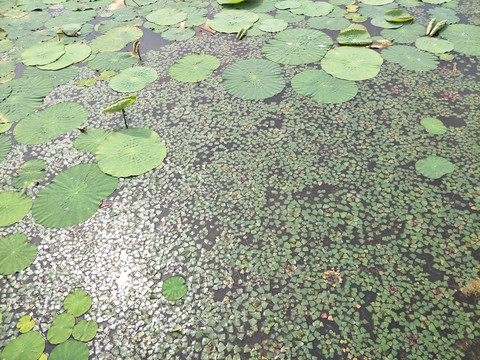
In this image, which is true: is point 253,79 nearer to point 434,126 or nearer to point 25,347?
point 434,126

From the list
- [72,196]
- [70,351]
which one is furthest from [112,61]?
[70,351]

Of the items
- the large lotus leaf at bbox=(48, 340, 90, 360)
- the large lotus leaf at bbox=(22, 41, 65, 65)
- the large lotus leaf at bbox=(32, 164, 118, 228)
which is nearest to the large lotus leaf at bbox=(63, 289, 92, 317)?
the large lotus leaf at bbox=(48, 340, 90, 360)

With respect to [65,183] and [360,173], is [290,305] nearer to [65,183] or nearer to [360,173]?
[360,173]

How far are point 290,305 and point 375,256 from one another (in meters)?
0.54

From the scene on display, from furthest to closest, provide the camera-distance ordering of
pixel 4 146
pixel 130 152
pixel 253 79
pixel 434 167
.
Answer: pixel 253 79 → pixel 4 146 → pixel 130 152 → pixel 434 167

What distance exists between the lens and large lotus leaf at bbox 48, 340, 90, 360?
1579mm

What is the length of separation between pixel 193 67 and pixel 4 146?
5.31 feet

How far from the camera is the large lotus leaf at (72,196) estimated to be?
2.14 metres

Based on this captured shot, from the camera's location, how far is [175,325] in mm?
1687

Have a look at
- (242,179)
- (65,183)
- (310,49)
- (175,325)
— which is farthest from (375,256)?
(310,49)

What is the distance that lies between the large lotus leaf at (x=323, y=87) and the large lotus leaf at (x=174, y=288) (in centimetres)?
180

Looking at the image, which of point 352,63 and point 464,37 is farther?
point 464,37

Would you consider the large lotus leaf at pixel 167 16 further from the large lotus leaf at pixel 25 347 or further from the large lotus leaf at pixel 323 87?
the large lotus leaf at pixel 25 347

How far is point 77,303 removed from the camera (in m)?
1.77
